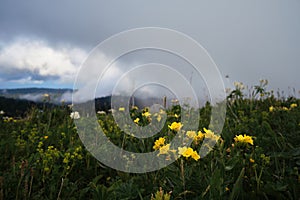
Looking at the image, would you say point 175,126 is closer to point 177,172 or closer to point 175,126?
point 175,126

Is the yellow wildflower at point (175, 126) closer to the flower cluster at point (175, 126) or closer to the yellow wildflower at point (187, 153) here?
the flower cluster at point (175, 126)

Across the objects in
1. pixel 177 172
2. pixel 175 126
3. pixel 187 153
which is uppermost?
pixel 175 126

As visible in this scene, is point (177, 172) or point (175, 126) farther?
point (175, 126)

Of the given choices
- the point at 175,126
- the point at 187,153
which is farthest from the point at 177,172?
the point at 175,126

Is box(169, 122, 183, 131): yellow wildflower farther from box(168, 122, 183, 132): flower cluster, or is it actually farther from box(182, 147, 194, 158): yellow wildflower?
box(182, 147, 194, 158): yellow wildflower

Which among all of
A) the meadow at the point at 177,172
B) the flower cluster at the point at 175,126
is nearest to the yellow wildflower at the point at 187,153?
the meadow at the point at 177,172

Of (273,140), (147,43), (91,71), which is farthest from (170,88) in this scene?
(273,140)

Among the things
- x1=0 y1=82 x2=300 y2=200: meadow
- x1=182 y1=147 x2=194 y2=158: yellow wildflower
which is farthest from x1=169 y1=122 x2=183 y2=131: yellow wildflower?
x1=182 y1=147 x2=194 y2=158: yellow wildflower

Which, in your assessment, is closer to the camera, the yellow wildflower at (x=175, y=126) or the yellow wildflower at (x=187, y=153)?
the yellow wildflower at (x=187, y=153)

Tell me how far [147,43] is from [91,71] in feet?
2.36

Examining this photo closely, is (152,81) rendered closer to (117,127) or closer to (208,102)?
(117,127)

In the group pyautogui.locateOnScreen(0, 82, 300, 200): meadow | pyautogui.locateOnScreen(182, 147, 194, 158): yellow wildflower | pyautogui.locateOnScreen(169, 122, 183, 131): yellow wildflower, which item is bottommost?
pyautogui.locateOnScreen(0, 82, 300, 200): meadow

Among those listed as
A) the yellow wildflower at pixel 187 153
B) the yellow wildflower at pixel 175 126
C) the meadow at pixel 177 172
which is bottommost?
the meadow at pixel 177 172

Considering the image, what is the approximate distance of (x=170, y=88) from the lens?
307 cm
